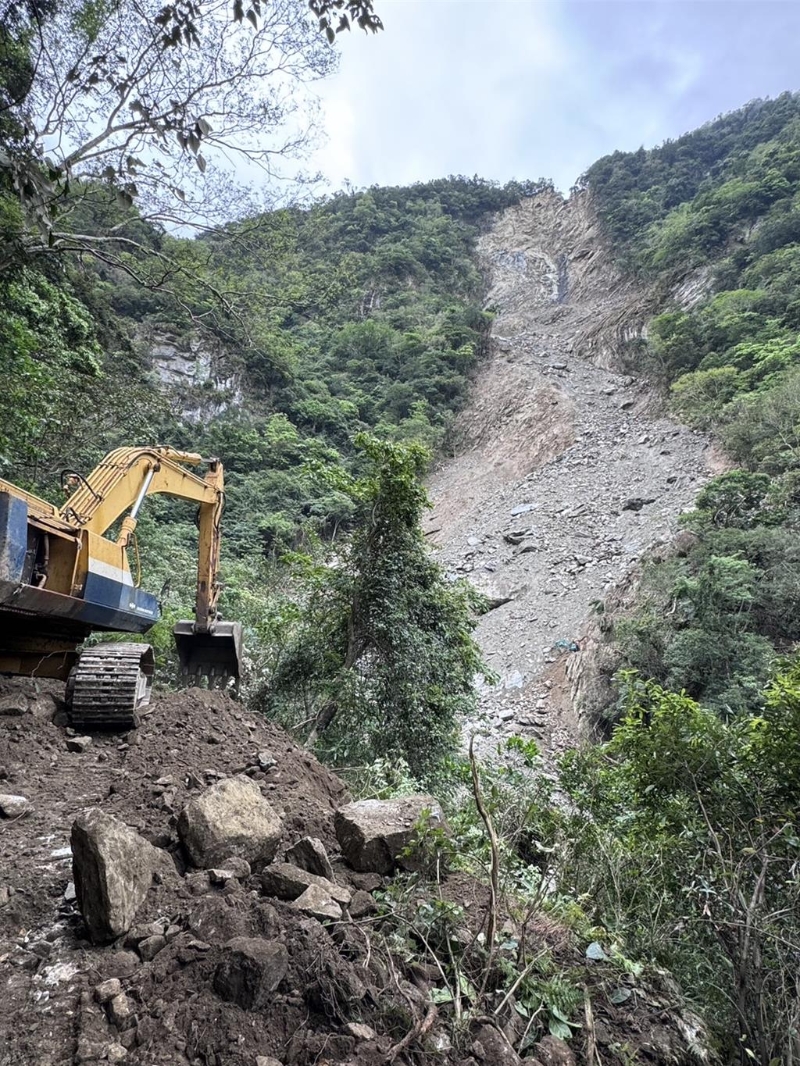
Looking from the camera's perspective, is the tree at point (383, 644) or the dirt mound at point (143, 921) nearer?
the dirt mound at point (143, 921)

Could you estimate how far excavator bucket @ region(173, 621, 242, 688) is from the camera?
5.53m

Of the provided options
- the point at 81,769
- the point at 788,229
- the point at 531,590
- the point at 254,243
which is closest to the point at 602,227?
the point at 788,229

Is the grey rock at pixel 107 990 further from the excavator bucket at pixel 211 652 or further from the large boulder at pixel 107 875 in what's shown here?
the excavator bucket at pixel 211 652

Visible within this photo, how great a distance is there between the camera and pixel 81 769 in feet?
10.7

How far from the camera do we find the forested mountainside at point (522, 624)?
186cm

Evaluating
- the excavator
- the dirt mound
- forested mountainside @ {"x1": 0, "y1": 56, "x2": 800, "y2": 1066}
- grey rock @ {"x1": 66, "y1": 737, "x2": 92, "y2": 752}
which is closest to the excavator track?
the excavator

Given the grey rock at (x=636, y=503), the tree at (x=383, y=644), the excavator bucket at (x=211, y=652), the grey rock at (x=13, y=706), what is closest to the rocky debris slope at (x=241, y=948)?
the grey rock at (x=13, y=706)

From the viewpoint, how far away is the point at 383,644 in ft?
21.1

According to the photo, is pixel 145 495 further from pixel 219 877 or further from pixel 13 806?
pixel 219 877

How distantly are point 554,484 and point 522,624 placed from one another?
26.5ft

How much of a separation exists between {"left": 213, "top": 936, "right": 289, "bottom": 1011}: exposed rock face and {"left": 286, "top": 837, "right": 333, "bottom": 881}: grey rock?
0.59 meters

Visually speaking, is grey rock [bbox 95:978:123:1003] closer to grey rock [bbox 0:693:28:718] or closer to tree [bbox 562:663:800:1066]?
tree [bbox 562:663:800:1066]

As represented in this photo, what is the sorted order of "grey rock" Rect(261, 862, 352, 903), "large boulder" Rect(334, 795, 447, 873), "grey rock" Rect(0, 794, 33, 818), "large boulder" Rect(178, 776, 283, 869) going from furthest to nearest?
"grey rock" Rect(0, 794, 33, 818)
"large boulder" Rect(334, 795, 447, 873)
"large boulder" Rect(178, 776, 283, 869)
"grey rock" Rect(261, 862, 352, 903)

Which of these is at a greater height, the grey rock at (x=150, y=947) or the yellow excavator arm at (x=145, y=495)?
the yellow excavator arm at (x=145, y=495)
